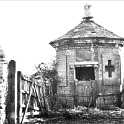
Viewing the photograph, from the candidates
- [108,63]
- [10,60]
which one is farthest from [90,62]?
[10,60]

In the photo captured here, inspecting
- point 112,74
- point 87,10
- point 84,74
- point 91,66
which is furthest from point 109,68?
point 87,10

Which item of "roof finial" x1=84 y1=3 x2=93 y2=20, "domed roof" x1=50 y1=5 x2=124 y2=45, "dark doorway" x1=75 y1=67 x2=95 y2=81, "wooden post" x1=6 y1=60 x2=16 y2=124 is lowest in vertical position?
"wooden post" x1=6 y1=60 x2=16 y2=124

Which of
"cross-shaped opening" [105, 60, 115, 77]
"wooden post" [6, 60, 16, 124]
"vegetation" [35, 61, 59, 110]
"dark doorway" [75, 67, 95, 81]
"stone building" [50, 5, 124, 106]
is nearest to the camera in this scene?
"wooden post" [6, 60, 16, 124]

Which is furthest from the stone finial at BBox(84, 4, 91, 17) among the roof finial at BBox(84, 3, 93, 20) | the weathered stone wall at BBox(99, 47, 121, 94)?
the weathered stone wall at BBox(99, 47, 121, 94)

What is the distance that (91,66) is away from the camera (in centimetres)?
1922

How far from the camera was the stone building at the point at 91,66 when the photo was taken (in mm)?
19109

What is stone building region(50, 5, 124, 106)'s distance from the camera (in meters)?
19.1

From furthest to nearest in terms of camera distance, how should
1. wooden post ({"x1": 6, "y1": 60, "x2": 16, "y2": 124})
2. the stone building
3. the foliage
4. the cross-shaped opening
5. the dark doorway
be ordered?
the dark doorway < the foliage < the cross-shaped opening < the stone building < wooden post ({"x1": 6, "y1": 60, "x2": 16, "y2": 124})

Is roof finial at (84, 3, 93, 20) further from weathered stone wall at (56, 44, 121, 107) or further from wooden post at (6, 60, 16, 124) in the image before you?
wooden post at (6, 60, 16, 124)

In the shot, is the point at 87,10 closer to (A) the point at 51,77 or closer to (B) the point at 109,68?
(B) the point at 109,68

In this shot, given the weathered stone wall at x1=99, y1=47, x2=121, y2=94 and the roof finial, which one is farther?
the roof finial

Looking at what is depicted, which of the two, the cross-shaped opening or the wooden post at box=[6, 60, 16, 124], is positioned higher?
the cross-shaped opening

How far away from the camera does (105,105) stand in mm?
18844

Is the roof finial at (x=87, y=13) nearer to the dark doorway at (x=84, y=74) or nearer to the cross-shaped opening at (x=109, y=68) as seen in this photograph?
the dark doorway at (x=84, y=74)
